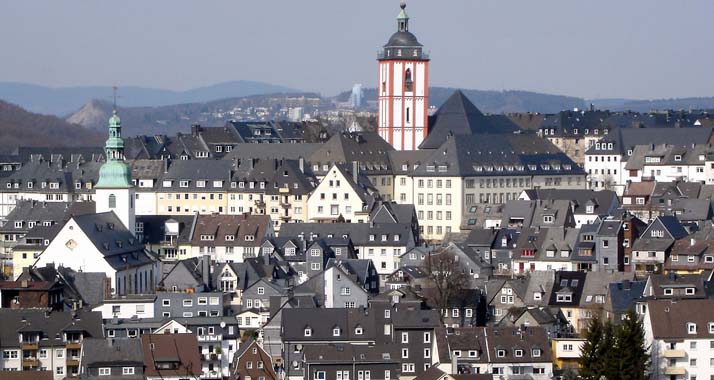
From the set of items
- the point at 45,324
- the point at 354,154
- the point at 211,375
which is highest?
the point at 354,154

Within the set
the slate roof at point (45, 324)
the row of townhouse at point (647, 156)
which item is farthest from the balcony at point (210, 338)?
the row of townhouse at point (647, 156)

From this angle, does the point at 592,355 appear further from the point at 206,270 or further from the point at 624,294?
the point at 206,270

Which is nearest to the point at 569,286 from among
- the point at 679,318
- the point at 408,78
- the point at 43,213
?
the point at 679,318

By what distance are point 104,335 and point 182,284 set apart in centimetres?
1301

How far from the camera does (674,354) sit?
80.6 m

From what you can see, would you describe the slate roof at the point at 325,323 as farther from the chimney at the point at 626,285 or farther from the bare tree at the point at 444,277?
the chimney at the point at 626,285

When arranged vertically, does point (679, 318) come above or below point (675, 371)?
above

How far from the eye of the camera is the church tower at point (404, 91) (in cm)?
13838

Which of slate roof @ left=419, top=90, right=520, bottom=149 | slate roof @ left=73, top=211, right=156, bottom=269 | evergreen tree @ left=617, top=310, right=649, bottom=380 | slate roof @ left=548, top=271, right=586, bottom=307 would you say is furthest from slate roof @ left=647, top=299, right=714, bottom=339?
slate roof @ left=419, top=90, right=520, bottom=149

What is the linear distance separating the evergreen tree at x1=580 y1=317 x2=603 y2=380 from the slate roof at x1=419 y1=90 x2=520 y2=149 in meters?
59.2

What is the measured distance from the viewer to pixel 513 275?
100125mm

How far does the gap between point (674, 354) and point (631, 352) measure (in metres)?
5.45

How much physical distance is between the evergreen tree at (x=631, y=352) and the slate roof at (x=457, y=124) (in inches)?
2345

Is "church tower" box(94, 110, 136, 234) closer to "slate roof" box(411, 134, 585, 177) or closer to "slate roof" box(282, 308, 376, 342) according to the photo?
"slate roof" box(411, 134, 585, 177)
